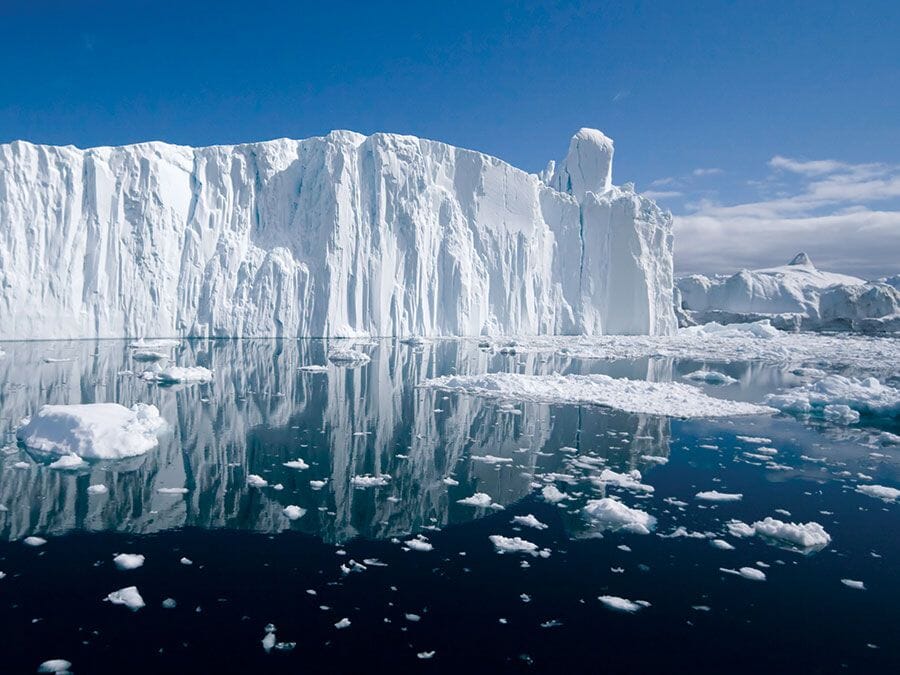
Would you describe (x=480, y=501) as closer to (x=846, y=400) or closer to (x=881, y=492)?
(x=881, y=492)

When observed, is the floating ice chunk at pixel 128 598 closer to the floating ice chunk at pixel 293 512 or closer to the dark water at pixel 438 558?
the dark water at pixel 438 558

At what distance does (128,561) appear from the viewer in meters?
5.34

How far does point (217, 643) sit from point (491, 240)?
119ft

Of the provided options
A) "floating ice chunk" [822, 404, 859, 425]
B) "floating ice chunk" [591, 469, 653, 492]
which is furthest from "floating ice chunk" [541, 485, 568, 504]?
"floating ice chunk" [822, 404, 859, 425]

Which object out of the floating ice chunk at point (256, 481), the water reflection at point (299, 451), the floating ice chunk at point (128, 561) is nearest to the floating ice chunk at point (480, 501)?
the water reflection at point (299, 451)

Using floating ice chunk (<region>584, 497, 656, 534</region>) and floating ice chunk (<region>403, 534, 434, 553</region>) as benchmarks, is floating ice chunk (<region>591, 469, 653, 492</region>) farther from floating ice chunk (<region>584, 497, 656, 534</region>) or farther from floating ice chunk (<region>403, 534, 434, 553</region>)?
floating ice chunk (<region>403, 534, 434, 553</region>)

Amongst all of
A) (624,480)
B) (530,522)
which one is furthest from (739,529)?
(530,522)

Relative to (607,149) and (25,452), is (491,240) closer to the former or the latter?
(607,149)

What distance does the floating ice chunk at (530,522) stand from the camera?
21.2 feet

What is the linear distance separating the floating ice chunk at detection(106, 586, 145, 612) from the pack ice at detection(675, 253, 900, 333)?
53.2 metres

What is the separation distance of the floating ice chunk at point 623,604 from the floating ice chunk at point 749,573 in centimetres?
115

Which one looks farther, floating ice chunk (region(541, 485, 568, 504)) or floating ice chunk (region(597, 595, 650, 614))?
floating ice chunk (region(541, 485, 568, 504))

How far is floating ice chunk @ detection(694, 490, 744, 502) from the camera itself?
742cm

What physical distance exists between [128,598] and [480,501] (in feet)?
12.6
